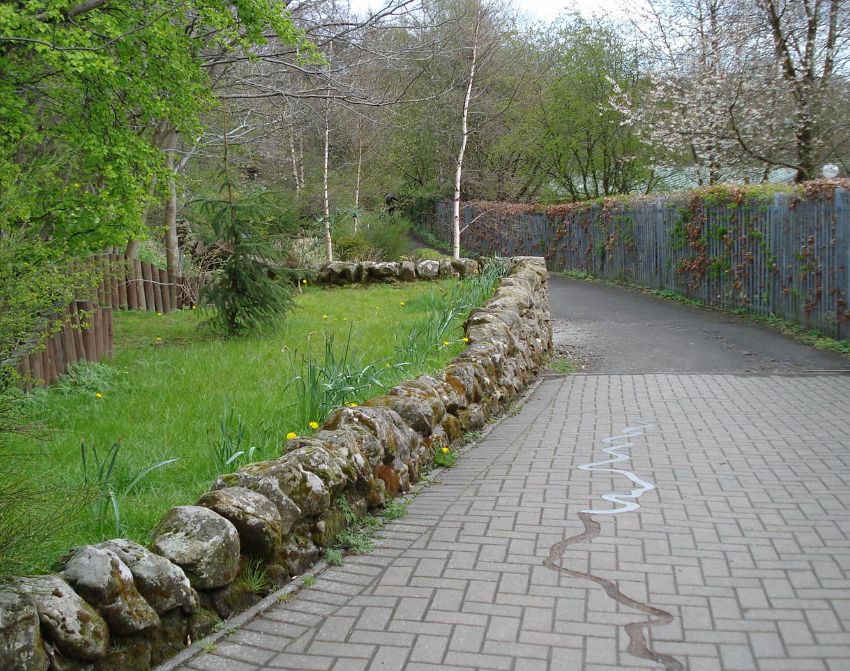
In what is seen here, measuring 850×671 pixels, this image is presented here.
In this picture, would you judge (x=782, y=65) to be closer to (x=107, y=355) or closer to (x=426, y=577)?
(x=107, y=355)

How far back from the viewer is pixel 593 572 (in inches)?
176

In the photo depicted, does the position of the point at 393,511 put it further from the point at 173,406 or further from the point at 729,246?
the point at 729,246

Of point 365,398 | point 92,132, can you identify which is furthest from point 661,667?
point 92,132

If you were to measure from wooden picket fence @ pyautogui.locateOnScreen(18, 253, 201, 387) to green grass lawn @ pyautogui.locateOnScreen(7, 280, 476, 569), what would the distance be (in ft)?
0.91

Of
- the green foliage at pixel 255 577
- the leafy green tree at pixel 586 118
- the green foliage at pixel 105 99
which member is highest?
the leafy green tree at pixel 586 118

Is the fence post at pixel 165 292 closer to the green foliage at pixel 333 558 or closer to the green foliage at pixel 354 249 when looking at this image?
the green foliage at pixel 354 249

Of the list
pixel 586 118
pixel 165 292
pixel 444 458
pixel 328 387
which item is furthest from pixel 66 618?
pixel 586 118

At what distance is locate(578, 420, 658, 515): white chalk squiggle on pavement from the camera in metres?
5.61

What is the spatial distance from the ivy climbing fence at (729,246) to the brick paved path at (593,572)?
21.0ft

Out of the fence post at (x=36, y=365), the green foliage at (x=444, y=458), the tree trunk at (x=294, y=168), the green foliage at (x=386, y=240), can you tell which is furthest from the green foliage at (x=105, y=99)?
the tree trunk at (x=294, y=168)

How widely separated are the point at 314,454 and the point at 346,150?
2641 centimetres

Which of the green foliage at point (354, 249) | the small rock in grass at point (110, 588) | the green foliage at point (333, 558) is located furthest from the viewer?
the green foliage at point (354, 249)

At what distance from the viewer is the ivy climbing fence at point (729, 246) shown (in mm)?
13125

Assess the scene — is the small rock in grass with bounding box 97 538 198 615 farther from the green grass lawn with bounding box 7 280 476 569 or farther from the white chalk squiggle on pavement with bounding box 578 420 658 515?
the white chalk squiggle on pavement with bounding box 578 420 658 515
